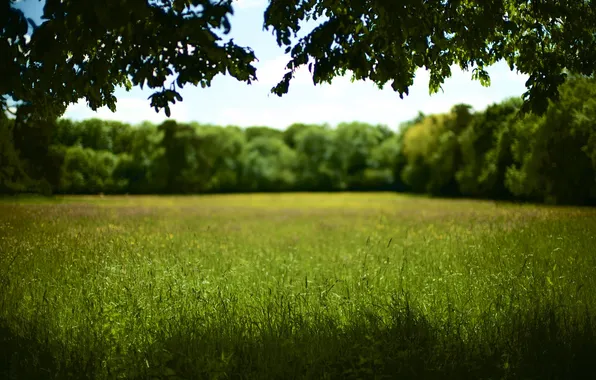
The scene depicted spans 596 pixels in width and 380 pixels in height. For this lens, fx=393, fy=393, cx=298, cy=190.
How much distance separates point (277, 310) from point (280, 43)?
13.2 feet

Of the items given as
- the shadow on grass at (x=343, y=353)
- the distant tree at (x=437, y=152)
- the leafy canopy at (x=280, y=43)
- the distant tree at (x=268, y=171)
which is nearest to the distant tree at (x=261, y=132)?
the distant tree at (x=268, y=171)

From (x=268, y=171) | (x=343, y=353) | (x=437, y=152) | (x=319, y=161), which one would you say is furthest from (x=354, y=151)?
(x=343, y=353)

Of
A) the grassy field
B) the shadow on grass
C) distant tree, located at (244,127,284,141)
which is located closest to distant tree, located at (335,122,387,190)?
distant tree, located at (244,127,284,141)

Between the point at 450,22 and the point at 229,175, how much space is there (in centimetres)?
7373

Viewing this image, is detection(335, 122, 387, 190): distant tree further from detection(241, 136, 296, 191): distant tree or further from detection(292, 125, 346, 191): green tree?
detection(241, 136, 296, 191): distant tree

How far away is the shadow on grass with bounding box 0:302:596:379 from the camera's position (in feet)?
15.1

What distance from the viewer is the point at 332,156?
93.3 meters

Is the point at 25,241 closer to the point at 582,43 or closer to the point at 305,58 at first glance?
the point at 305,58

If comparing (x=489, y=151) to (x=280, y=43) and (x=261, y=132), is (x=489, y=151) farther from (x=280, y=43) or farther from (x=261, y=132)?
(x=261, y=132)

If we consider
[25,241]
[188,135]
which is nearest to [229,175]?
[188,135]

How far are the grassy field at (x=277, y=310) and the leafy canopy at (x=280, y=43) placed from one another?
305 cm

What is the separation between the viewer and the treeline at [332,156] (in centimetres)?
1110

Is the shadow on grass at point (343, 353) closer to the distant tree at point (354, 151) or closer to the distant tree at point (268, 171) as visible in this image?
the distant tree at point (268, 171)

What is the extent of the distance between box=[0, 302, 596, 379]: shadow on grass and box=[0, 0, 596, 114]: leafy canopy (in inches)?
126
